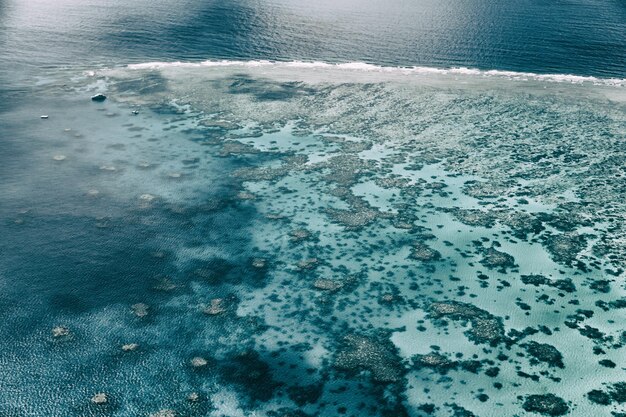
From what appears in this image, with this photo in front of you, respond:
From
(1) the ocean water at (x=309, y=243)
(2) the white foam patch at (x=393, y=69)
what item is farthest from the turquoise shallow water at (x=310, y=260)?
(2) the white foam patch at (x=393, y=69)

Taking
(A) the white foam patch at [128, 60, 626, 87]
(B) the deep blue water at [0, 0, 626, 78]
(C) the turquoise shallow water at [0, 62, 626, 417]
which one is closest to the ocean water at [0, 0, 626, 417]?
(C) the turquoise shallow water at [0, 62, 626, 417]

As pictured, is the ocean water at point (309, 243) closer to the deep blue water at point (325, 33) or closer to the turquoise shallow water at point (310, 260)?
the turquoise shallow water at point (310, 260)

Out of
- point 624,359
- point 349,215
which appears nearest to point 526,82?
point 349,215

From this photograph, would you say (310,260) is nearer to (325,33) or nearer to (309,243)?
(309,243)

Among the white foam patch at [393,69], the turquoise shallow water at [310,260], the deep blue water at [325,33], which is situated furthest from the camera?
the deep blue water at [325,33]

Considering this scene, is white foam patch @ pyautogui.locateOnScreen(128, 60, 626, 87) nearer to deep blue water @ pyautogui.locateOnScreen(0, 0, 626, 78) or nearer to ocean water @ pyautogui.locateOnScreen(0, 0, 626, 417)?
ocean water @ pyautogui.locateOnScreen(0, 0, 626, 417)

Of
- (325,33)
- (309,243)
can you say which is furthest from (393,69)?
(309,243)
